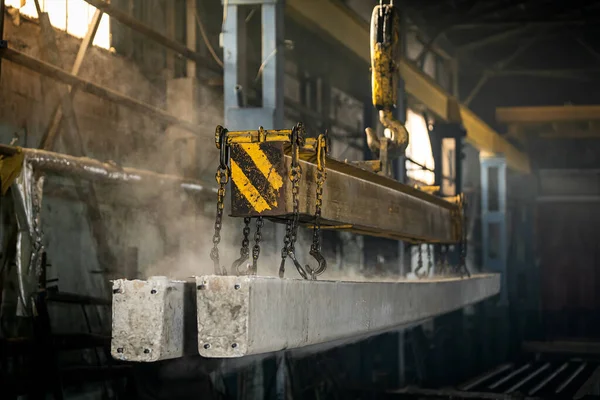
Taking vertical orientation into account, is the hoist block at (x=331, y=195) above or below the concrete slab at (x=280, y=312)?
above

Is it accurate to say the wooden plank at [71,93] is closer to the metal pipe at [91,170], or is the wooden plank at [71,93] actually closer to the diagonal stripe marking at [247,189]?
the metal pipe at [91,170]

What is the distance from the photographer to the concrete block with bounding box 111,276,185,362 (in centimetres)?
353

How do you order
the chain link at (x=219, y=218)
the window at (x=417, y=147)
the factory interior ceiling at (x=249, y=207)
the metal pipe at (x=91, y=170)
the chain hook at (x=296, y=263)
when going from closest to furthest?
the chain link at (x=219, y=218) < the chain hook at (x=296, y=263) < the factory interior ceiling at (x=249, y=207) < the metal pipe at (x=91, y=170) < the window at (x=417, y=147)

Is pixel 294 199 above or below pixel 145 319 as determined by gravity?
above

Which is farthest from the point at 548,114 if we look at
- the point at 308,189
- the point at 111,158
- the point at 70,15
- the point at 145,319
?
the point at 145,319

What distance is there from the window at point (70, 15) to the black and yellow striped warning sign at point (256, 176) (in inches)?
171

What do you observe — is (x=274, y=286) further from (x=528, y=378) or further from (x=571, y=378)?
(x=571, y=378)

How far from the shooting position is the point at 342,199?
5.31 m

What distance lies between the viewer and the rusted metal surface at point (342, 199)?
4305mm

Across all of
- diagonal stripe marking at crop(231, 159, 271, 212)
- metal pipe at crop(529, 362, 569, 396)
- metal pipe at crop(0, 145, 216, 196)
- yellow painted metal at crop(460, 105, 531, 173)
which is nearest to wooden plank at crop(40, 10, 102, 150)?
metal pipe at crop(0, 145, 216, 196)

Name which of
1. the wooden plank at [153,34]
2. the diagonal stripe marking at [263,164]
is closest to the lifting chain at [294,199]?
the diagonal stripe marking at [263,164]

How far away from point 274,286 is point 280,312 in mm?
144

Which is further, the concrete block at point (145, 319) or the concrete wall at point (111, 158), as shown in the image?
the concrete wall at point (111, 158)

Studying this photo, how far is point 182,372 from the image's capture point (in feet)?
26.6
